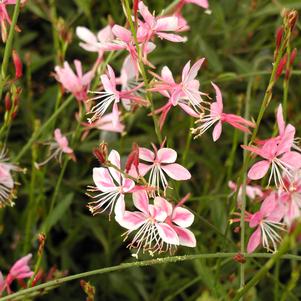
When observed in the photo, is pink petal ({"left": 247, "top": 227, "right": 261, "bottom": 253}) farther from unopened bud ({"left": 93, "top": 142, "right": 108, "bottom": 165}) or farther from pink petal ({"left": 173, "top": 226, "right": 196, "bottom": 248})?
unopened bud ({"left": 93, "top": 142, "right": 108, "bottom": 165})

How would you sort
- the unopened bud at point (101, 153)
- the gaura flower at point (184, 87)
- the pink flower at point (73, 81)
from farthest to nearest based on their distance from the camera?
the pink flower at point (73, 81), the gaura flower at point (184, 87), the unopened bud at point (101, 153)

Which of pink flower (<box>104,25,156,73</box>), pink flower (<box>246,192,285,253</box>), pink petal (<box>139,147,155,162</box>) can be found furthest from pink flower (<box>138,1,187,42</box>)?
pink flower (<box>246,192,285,253</box>)

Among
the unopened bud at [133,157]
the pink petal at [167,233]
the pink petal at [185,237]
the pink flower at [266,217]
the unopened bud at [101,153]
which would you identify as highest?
the unopened bud at [101,153]

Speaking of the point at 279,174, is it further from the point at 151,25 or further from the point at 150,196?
the point at 151,25

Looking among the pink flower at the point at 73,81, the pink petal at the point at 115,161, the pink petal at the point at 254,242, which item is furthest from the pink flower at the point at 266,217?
the pink flower at the point at 73,81

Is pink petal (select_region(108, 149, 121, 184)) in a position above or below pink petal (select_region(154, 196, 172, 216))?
above

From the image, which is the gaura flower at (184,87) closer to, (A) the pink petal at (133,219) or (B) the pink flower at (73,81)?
(A) the pink petal at (133,219)
